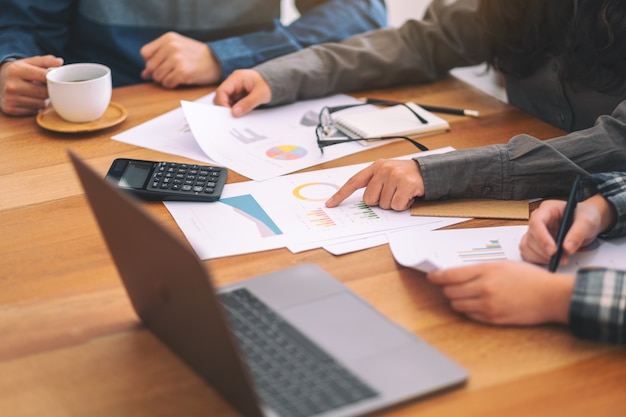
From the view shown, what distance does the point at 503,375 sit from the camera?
0.76 meters

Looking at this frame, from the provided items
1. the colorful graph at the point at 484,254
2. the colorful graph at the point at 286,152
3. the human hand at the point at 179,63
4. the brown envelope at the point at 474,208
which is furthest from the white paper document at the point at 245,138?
the colorful graph at the point at 484,254

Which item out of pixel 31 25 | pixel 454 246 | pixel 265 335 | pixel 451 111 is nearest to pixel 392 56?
pixel 451 111

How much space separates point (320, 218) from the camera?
1.09 meters

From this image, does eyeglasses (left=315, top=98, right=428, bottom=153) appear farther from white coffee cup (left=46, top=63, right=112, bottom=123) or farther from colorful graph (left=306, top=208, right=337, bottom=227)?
white coffee cup (left=46, top=63, right=112, bottom=123)

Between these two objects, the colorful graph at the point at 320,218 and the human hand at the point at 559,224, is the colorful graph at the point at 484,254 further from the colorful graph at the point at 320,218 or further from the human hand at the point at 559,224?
the colorful graph at the point at 320,218

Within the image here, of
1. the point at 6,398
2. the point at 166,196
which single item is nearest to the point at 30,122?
the point at 166,196

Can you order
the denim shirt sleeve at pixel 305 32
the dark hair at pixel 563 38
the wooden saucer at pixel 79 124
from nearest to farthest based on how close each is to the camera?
the dark hair at pixel 563 38 < the wooden saucer at pixel 79 124 < the denim shirt sleeve at pixel 305 32

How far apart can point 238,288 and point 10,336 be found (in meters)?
0.25

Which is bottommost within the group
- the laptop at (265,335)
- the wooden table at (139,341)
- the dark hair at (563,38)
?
the wooden table at (139,341)

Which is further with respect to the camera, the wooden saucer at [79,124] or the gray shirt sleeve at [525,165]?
the wooden saucer at [79,124]

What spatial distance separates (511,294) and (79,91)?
2.82 ft

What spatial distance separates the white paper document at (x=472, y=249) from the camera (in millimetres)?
947

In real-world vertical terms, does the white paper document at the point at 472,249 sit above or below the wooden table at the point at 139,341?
above

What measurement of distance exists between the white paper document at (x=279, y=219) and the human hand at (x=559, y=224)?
0.14m
